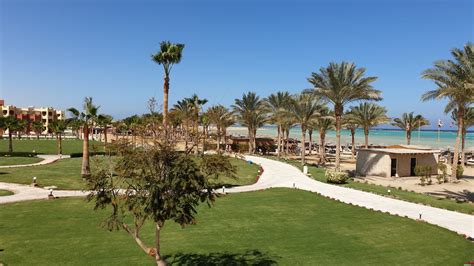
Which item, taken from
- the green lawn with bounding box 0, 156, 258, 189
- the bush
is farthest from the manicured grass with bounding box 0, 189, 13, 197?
the bush

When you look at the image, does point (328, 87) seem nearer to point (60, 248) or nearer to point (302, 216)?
point (302, 216)

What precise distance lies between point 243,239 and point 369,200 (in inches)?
507

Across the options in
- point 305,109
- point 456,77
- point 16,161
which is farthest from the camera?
point 305,109

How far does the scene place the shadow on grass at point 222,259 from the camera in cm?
1334

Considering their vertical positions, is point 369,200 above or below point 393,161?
below

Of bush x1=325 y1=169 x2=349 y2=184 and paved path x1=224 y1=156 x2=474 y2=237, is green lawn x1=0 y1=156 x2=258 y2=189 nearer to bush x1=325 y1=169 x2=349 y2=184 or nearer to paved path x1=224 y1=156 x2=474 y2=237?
paved path x1=224 y1=156 x2=474 y2=237

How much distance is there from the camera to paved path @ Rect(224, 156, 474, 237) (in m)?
19.5

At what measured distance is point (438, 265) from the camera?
13398 millimetres

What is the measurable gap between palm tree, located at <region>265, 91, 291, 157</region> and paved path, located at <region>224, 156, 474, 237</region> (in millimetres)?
15450

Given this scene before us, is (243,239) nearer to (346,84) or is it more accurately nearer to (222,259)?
(222,259)

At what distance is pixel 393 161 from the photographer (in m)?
38.9

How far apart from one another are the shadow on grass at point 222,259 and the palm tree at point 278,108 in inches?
1552

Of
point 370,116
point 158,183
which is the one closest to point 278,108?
point 370,116

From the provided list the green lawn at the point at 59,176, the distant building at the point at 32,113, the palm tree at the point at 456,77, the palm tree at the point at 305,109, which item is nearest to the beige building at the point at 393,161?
the palm tree at the point at 456,77
